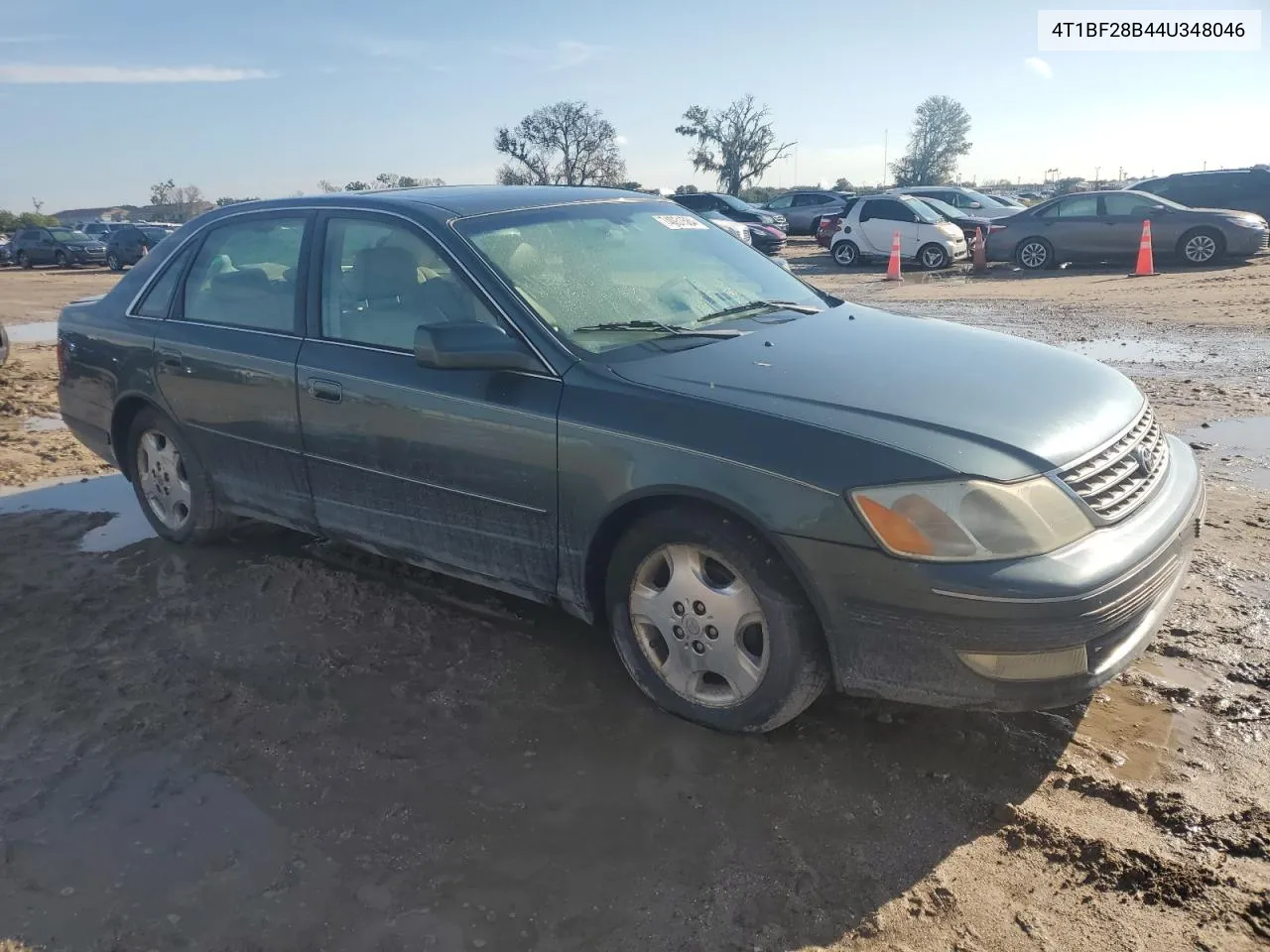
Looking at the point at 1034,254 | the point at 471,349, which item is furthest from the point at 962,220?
the point at 471,349

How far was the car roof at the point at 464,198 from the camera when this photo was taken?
3.97m

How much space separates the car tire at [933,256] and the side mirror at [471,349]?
709 inches

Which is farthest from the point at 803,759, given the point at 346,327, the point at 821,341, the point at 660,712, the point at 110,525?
the point at 110,525

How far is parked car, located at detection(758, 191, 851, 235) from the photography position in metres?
30.9

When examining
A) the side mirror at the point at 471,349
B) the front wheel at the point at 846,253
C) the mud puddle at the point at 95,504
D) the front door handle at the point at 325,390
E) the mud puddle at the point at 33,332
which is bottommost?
the mud puddle at the point at 95,504

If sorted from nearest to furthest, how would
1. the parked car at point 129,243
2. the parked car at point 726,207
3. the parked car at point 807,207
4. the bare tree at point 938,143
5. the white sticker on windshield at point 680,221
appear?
the white sticker on windshield at point 680,221
the parked car at point 726,207
the parked car at point 129,243
the parked car at point 807,207
the bare tree at point 938,143

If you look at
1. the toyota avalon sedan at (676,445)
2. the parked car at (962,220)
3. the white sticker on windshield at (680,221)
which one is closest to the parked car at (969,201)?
the parked car at (962,220)

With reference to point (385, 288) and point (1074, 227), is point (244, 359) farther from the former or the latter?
point (1074, 227)

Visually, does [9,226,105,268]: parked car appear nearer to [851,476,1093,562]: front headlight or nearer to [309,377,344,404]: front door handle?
[309,377,344,404]: front door handle

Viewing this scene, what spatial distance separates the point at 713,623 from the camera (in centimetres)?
309

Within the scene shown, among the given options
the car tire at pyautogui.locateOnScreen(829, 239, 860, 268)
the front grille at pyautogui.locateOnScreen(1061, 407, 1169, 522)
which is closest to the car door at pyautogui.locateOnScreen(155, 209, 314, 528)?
the front grille at pyautogui.locateOnScreen(1061, 407, 1169, 522)

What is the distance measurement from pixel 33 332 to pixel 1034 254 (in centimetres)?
1643

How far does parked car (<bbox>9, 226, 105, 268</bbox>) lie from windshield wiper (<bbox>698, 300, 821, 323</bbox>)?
32702 mm

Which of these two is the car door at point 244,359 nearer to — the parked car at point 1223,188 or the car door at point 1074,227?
the car door at point 1074,227
